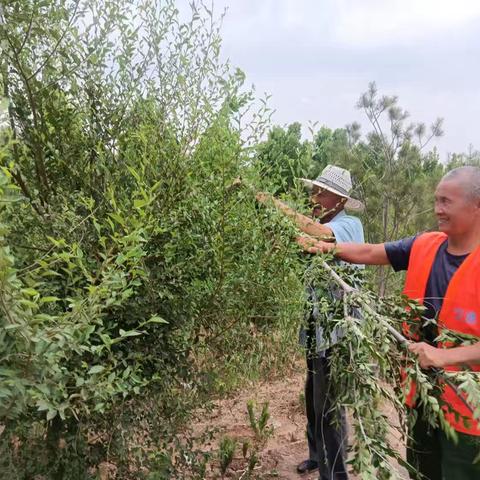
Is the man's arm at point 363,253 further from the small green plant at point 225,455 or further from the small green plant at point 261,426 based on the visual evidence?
the small green plant at point 261,426

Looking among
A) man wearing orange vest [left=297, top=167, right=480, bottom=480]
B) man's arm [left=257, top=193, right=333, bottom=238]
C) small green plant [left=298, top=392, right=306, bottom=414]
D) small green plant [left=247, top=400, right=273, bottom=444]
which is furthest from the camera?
small green plant [left=298, top=392, right=306, bottom=414]

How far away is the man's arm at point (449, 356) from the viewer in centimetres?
252

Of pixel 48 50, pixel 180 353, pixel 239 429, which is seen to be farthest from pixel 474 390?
pixel 239 429

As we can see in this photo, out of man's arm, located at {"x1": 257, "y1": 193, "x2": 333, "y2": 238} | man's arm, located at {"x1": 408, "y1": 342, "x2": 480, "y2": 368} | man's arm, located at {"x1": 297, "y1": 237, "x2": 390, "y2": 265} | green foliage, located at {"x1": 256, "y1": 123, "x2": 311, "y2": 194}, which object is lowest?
man's arm, located at {"x1": 408, "y1": 342, "x2": 480, "y2": 368}

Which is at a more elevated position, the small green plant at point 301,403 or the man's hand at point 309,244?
the man's hand at point 309,244

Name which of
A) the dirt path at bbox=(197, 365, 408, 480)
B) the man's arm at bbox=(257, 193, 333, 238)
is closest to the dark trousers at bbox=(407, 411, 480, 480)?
the man's arm at bbox=(257, 193, 333, 238)

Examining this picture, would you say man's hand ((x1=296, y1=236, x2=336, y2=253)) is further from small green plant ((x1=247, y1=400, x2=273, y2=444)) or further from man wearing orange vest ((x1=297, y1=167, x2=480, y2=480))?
small green plant ((x1=247, y1=400, x2=273, y2=444))

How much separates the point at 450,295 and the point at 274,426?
11.8 feet

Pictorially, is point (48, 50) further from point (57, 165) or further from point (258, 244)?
point (258, 244)

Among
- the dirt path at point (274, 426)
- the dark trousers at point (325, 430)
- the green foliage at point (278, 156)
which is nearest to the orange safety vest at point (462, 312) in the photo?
the green foliage at point (278, 156)

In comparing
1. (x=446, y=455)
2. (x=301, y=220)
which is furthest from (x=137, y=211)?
(x=446, y=455)

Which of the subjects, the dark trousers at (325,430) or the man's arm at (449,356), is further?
the dark trousers at (325,430)

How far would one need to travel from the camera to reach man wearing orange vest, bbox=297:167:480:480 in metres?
2.63

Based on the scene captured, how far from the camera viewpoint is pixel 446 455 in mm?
2777
